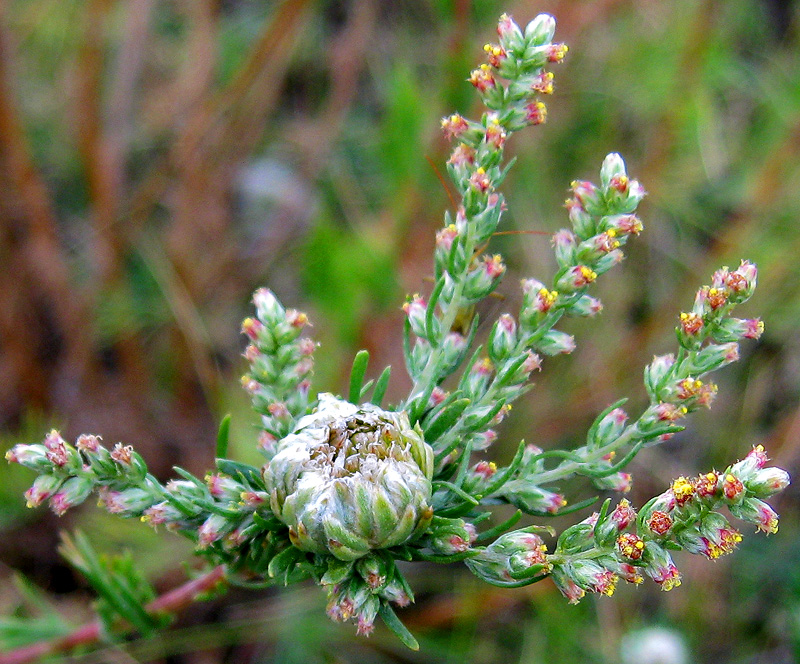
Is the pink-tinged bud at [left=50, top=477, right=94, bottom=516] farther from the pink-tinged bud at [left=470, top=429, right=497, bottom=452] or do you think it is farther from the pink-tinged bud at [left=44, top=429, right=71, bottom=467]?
the pink-tinged bud at [left=470, top=429, right=497, bottom=452]

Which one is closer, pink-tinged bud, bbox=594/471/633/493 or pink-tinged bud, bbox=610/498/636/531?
pink-tinged bud, bbox=610/498/636/531

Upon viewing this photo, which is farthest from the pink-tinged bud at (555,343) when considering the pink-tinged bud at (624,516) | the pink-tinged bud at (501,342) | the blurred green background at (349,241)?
the blurred green background at (349,241)

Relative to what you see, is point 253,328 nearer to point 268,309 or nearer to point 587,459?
point 268,309

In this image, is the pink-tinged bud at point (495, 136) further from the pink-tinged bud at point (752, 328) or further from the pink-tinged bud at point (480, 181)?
the pink-tinged bud at point (752, 328)

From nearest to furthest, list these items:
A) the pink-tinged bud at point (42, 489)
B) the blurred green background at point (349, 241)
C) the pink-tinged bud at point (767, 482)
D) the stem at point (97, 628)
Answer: the pink-tinged bud at point (767, 482), the pink-tinged bud at point (42, 489), the stem at point (97, 628), the blurred green background at point (349, 241)

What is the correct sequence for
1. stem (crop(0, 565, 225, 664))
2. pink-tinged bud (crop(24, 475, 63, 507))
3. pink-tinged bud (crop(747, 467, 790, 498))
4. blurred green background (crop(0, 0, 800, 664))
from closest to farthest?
1. pink-tinged bud (crop(747, 467, 790, 498))
2. pink-tinged bud (crop(24, 475, 63, 507))
3. stem (crop(0, 565, 225, 664))
4. blurred green background (crop(0, 0, 800, 664))

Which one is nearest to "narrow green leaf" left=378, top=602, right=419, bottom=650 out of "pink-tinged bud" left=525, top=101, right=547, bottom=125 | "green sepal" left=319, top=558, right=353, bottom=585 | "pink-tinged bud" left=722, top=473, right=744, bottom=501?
"green sepal" left=319, top=558, right=353, bottom=585
